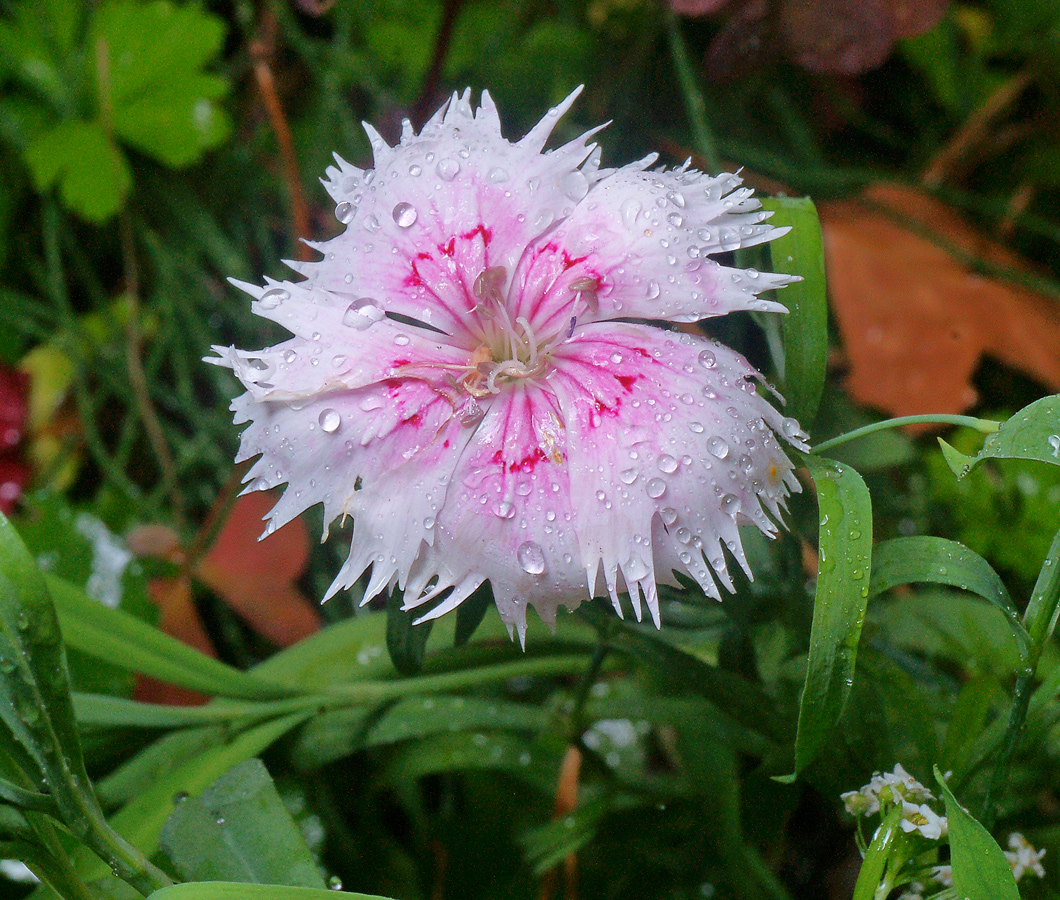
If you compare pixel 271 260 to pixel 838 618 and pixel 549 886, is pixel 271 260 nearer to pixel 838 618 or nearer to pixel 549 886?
pixel 549 886

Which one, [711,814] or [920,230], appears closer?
[711,814]

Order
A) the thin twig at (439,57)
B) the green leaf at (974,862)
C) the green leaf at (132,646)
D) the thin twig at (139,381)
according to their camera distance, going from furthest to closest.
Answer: the thin twig at (139,381) → the thin twig at (439,57) → the green leaf at (132,646) → the green leaf at (974,862)

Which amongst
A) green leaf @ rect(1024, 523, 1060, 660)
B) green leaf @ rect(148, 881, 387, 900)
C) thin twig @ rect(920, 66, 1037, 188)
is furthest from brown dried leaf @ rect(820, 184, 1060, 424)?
green leaf @ rect(148, 881, 387, 900)

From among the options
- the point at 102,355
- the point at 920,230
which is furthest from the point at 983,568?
the point at 102,355

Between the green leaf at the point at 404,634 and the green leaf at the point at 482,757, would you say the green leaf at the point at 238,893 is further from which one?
the green leaf at the point at 482,757

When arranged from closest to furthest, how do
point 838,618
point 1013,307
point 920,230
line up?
point 838,618, point 1013,307, point 920,230

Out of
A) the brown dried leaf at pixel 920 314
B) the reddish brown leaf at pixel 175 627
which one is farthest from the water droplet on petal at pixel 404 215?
the brown dried leaf at pixel 920 314

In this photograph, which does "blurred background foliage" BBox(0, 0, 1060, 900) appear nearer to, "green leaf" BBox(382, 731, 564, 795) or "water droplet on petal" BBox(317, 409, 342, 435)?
"green leaf" BBox(382, 731, 564, 795)
